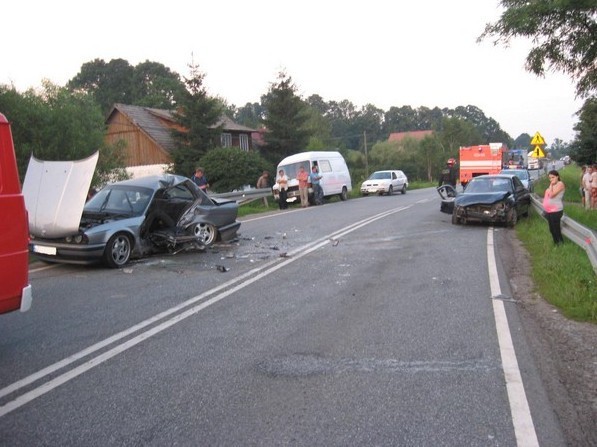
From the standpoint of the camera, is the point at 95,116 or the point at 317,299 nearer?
the point at 317,299

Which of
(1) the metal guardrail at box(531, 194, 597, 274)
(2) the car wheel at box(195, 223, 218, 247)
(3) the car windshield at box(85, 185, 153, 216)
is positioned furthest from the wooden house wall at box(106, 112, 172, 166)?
(1) the metal guardrail at box(531, 194, 597, 274)

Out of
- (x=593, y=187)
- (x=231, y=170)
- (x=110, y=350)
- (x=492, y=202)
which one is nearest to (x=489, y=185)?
(x=492, y=202)

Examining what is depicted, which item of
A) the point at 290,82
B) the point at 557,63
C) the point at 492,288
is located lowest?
the point at 492,288

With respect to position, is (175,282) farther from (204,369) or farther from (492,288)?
(492,288)

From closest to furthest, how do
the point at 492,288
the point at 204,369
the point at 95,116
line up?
the point at 204,369 < the point at 492,288 < the point at 95,116

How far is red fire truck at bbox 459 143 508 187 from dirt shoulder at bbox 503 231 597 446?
27.3 m

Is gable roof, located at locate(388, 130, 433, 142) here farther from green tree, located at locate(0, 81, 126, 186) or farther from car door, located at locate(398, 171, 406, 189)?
green tree, located at locate(0, 81, 126, 186)

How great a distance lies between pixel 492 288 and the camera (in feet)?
25.4

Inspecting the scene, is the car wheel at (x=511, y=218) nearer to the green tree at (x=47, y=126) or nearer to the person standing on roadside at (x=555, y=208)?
the person standing on roadside at (x=555, y=208)

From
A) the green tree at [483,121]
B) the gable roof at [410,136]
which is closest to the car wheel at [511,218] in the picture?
the gable roof at [410,136]

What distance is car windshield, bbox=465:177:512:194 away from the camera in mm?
15672

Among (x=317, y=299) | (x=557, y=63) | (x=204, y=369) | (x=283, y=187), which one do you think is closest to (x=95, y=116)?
(x=283, y=187)

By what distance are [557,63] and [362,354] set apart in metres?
12.9

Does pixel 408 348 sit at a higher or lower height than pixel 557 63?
lower
